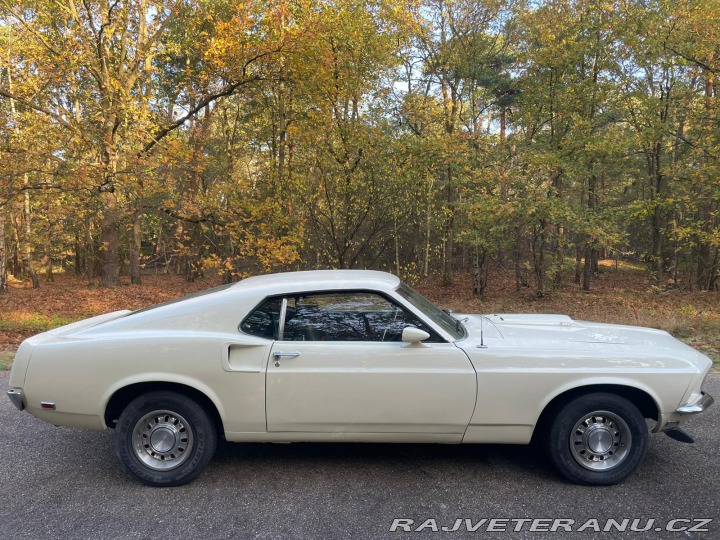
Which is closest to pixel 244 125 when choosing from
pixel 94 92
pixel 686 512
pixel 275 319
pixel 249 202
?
pixel 94 92

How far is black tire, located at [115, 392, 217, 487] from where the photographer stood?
3.26m

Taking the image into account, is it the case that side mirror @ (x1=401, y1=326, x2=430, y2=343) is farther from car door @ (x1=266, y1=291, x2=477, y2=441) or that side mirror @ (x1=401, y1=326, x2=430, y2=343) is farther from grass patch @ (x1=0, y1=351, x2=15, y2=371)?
grass patch @ (x1=0, y1=351, x2=15, y2=371)

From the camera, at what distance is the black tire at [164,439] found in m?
3.26

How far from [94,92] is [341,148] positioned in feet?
23.5

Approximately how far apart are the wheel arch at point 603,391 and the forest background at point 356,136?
575 centimetres

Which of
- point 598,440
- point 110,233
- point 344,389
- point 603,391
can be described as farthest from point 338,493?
point 110,233

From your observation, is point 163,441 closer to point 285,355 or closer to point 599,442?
point 285,355

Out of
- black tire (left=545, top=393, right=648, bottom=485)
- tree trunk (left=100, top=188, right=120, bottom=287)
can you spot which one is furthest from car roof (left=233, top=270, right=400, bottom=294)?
tree trunk (left=100, top=188, right=120, bottom=287)

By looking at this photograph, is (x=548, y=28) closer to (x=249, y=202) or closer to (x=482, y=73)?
(x=482, y=73)

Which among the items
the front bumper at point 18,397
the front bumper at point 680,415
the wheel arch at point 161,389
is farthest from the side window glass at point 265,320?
the front bumper at point 680,415

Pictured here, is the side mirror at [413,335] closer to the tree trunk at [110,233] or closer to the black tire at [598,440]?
the black tire at [598,440]

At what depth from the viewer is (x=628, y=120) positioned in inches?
609

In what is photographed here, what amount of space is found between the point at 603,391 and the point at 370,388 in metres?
1.64

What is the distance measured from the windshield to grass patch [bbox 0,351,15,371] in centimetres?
595
